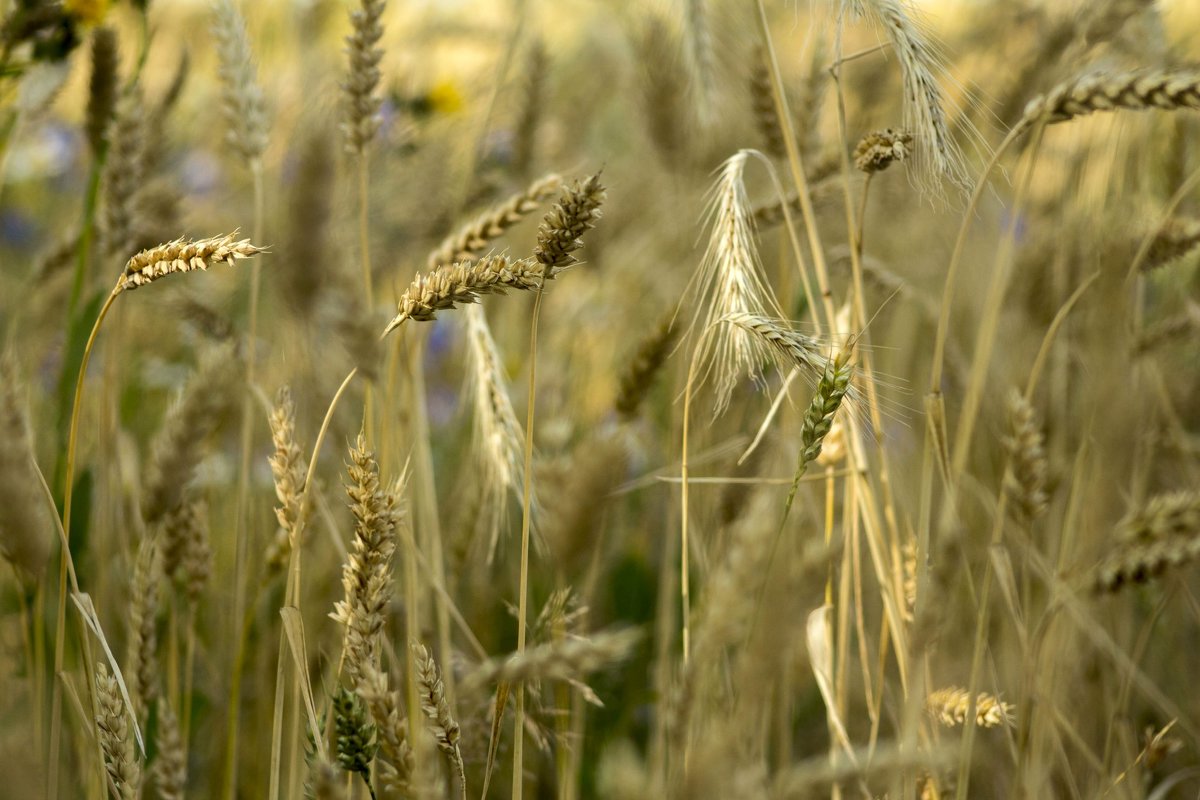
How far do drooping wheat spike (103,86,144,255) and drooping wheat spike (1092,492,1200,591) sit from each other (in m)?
1.03

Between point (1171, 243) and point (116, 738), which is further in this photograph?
point (1171, 243)

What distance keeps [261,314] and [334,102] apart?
25.1 inches

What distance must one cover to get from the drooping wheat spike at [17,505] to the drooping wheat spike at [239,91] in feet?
1.42

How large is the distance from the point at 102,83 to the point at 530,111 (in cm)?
76

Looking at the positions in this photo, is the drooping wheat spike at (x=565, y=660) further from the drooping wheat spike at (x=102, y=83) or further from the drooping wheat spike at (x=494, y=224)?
the drooping wheat spike at (x=102, y=83)

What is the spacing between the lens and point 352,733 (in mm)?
636

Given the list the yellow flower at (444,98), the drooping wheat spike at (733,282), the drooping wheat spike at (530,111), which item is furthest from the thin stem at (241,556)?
the yellow flower at (444,98)

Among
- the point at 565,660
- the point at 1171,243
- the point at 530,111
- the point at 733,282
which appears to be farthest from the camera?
the point at 530,111

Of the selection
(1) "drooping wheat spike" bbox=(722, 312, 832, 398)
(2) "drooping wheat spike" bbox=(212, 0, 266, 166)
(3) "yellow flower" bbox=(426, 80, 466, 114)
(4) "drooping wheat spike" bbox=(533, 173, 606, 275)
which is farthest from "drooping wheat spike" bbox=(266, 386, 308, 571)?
(3) "yellow flower" bbox=(426, 80, 466, 114)

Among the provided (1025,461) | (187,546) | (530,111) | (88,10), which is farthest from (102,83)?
(1025,461)

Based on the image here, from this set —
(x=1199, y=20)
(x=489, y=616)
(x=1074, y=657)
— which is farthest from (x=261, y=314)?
(x=1199, y=20)

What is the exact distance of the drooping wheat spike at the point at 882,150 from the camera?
2.46 feet

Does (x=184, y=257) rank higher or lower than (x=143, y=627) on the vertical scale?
higher

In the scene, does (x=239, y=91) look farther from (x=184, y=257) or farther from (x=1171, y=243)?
(x=1171, y=243)
